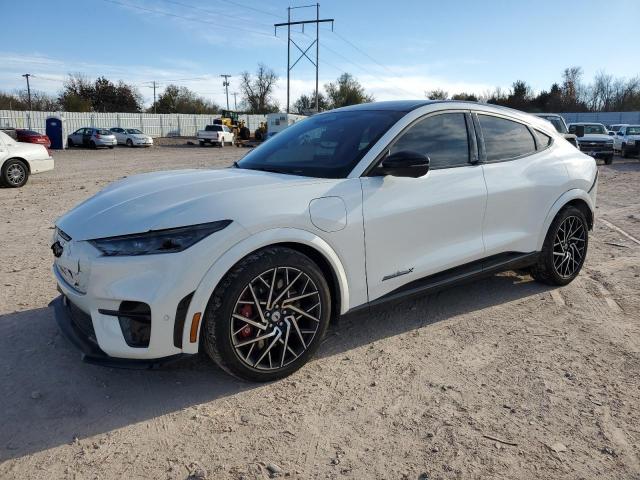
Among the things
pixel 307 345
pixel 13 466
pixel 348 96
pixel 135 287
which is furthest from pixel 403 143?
pixel 348 96

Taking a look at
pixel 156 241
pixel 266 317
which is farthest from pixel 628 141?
pixel 156 241

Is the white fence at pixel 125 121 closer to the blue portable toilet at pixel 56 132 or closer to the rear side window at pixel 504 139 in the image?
the blue portable toilet at pixel 56 132

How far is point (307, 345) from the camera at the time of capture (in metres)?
3.24

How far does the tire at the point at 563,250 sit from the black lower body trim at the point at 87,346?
11.3 feet

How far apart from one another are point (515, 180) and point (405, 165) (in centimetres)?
147

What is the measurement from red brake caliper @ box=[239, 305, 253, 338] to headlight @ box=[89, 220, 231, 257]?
0.50 meters

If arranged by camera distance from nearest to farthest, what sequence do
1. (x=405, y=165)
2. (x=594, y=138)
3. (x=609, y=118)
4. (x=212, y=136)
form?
(x=405, y=165)
(x=594, y=138)
(x=212, y=136)
(x=609, y=118)

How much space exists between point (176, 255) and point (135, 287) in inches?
10.5

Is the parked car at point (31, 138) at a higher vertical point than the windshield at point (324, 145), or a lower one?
higher

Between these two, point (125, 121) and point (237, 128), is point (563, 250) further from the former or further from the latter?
point (125, 121)

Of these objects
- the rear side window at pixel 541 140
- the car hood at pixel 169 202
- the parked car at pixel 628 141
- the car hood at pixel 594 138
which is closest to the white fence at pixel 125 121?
the car hood at pixel 594 138

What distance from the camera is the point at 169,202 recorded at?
2990mm

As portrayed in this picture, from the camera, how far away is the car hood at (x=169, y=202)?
2.83 meters

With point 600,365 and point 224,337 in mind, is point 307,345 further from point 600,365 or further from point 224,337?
point 600,365
